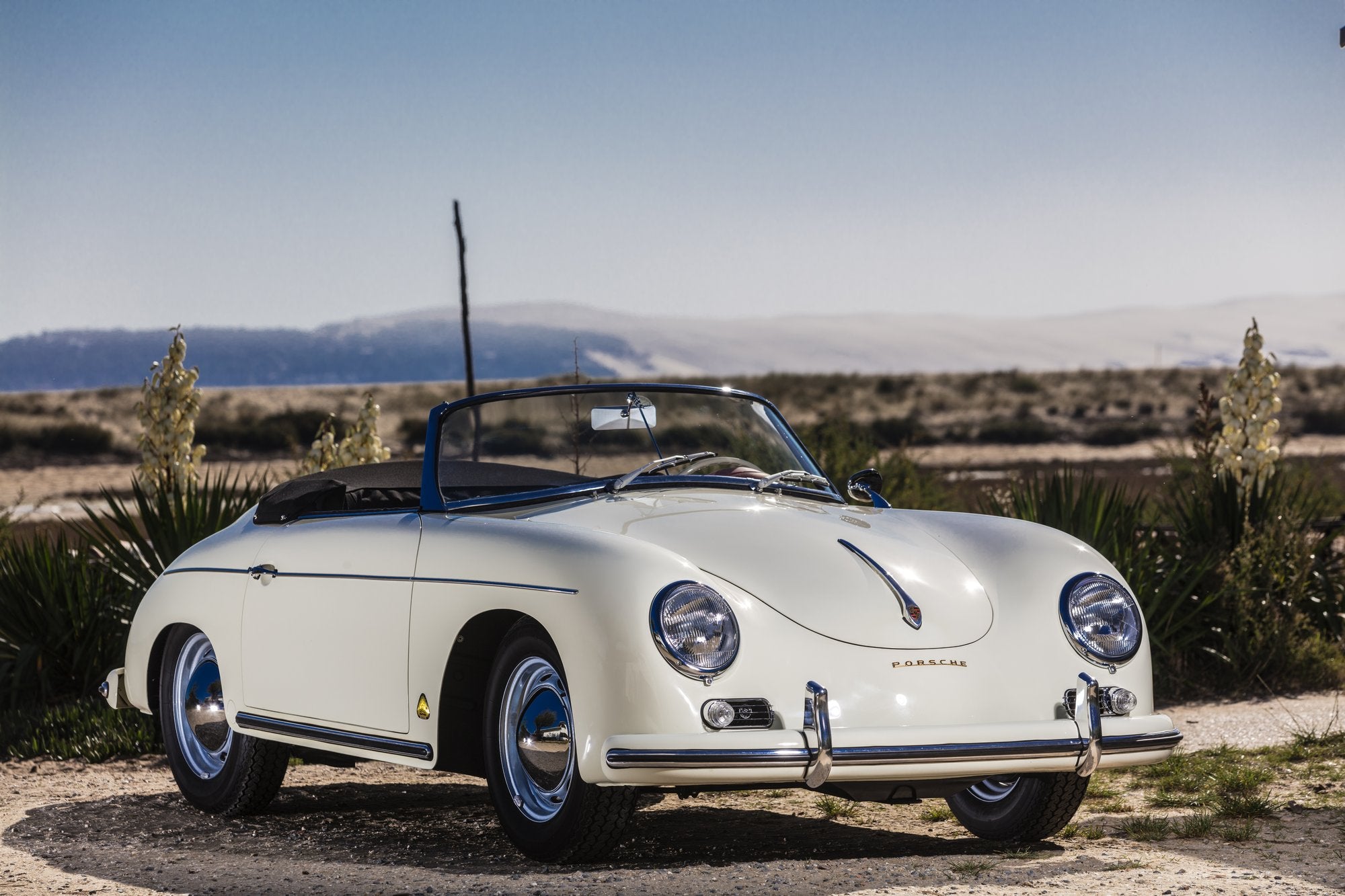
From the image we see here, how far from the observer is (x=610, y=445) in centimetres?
617

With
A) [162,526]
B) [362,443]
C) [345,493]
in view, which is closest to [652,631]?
[345,493]

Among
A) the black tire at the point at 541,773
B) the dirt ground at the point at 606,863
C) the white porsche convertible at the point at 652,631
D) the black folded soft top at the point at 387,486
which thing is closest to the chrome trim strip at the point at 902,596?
the white porsche convertible at the point at 652,631

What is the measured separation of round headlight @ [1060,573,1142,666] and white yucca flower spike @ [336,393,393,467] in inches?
267

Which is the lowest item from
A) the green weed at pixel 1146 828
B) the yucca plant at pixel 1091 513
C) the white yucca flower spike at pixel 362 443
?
the green weed at pixel 1146 828

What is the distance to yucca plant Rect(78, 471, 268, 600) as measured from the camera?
10.0m

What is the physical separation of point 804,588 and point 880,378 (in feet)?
267

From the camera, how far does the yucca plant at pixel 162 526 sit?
10.0m

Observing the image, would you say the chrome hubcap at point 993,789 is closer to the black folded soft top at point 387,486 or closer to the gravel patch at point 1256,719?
the black folded soft top at point 387,486

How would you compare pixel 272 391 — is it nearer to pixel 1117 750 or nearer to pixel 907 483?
pixel 907 483

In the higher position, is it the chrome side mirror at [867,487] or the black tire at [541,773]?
the chrome side mirror at [867,487]

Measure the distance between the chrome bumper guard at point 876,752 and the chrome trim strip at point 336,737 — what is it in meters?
1.12

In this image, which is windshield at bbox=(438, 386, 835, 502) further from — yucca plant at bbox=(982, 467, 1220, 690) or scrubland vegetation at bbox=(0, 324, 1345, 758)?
yucca plant at bbox=(982, 467, 1220, 690)

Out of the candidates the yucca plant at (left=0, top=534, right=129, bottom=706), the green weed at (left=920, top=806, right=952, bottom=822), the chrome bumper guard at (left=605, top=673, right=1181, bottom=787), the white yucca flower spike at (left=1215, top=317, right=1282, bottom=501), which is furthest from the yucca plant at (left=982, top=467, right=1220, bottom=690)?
the yucca plant at (left=0, top=534, right=129, bottom=706)

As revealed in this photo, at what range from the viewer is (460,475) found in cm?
613
